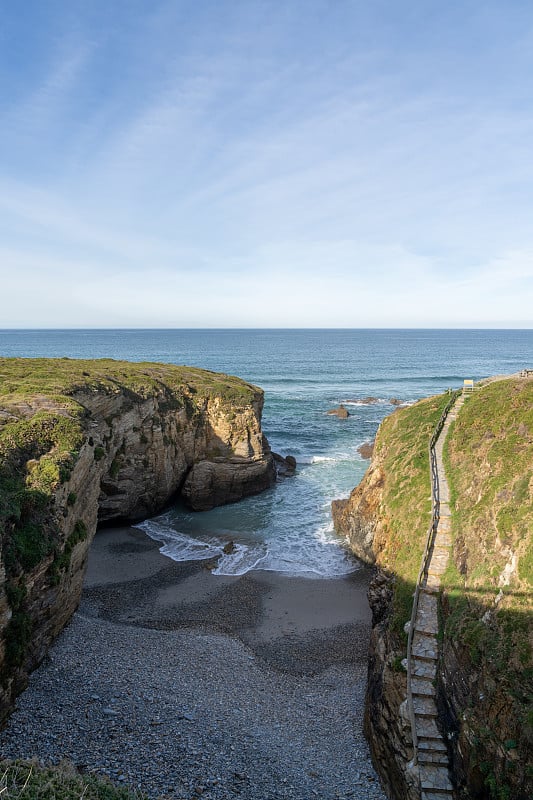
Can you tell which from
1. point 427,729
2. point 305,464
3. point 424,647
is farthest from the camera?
point 305,464

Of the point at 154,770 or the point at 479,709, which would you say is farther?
the point at 154,770

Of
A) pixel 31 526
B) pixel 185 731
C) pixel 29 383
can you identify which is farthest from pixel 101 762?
pixel 29 383

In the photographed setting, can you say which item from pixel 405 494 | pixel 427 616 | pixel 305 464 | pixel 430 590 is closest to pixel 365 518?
pixel 405 494

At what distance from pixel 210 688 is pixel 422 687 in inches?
322

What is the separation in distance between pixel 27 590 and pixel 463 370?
4466 inches

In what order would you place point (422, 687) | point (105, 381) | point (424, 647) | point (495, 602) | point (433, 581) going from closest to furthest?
point (495, 602), point (422, 687), point (424, 647), point (433, 581), point (105, 381)

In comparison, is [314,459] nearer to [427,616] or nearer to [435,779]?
[427,616]

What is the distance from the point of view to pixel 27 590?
15.4 metres

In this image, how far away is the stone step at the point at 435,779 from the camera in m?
11.4

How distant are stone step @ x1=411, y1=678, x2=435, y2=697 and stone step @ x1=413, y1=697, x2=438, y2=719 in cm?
10

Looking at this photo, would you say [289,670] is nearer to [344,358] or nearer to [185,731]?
[185,731]

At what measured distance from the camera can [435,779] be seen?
1157 centimetres

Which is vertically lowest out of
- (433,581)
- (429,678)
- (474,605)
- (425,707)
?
(425,707)

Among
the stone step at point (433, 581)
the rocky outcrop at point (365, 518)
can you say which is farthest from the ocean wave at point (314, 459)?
the stone step at point (433, 581)
